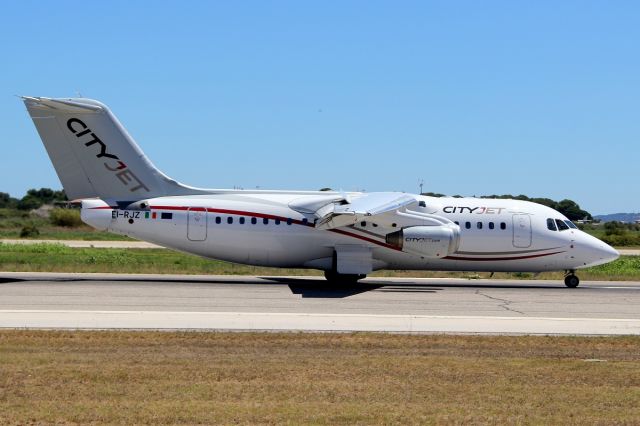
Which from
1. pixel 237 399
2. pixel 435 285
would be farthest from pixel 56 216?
pixel 237 399

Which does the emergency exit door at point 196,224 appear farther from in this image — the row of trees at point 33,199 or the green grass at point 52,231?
the row of trees at point 33,199

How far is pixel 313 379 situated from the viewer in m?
12.7

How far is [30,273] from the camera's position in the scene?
31266 mm

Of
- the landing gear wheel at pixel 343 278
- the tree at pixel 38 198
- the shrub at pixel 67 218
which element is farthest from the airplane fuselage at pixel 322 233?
the tree at pixel 38 198

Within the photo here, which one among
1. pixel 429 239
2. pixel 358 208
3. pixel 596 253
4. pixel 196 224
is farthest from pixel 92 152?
pixel 596 253

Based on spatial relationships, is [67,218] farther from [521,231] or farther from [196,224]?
[521,231]

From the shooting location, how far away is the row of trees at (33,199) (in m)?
126

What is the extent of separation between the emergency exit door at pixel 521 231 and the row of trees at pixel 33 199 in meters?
102

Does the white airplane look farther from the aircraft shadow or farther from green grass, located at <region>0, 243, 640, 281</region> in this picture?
green grass, located at <region>0, 243, 640, 281</region>

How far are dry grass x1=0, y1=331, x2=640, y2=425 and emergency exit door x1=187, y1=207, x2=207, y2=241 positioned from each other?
12.3 meters

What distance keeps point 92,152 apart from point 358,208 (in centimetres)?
942

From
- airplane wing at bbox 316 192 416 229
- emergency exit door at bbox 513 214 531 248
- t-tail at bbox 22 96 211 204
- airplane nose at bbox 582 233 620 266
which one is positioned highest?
t-tail at bbox 22 96 211 204

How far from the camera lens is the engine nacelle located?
28.8 meters

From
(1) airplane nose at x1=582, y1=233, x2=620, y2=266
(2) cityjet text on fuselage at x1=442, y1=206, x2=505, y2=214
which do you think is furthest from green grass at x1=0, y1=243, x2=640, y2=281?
(2) cityjet text on fuselage at x1=442, y1=206, x2=505, y2=214
